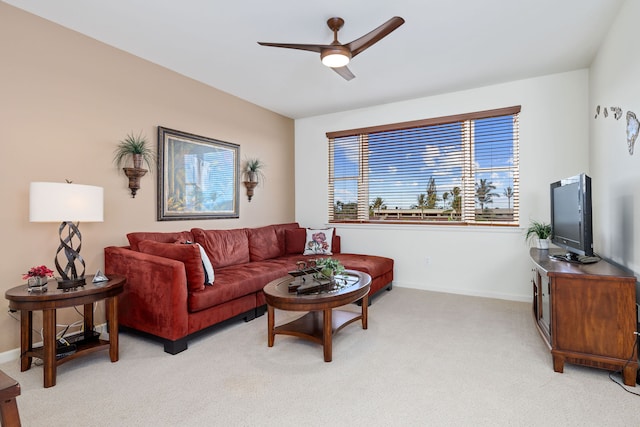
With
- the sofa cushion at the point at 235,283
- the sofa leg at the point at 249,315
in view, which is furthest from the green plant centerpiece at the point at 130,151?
the sofa leg at the point at 249,315

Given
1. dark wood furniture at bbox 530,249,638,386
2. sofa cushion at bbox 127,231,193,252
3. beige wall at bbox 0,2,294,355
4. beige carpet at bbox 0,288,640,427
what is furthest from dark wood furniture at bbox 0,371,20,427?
dark wood furniture at bbox 530,249,638,386

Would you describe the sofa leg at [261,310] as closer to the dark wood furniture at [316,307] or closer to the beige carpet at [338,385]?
the beige carpet at [338,385]

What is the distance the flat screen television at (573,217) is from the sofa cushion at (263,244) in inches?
128

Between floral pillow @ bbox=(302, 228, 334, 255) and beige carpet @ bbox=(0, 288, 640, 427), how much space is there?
1815 millimetres

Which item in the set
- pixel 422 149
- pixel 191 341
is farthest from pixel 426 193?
pixel 191 341

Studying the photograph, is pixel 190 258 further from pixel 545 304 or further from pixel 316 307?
pixel 545 304

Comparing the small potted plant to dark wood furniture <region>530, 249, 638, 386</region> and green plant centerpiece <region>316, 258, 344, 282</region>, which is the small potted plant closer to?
dark wood furniture <region>530, 249, 638, 386</region>

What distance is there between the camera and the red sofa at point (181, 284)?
271cm

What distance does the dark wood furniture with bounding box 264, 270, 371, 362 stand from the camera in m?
2.54

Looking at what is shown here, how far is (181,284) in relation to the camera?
270 cm

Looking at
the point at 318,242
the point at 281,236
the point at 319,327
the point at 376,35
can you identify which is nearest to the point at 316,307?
the point at 319,327

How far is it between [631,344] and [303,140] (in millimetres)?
4773

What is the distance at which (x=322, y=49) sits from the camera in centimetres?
265

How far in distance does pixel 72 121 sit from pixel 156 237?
1.25m
